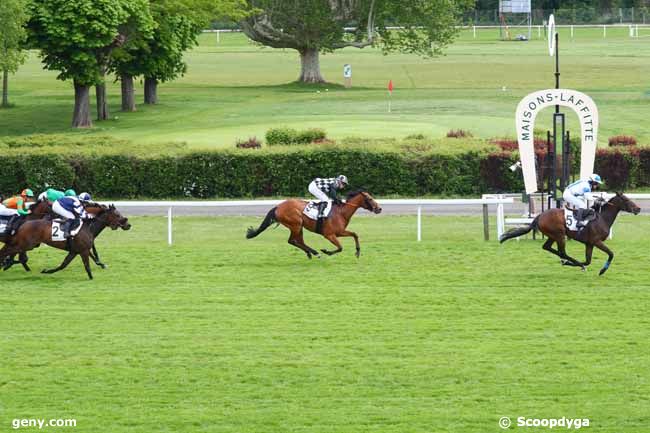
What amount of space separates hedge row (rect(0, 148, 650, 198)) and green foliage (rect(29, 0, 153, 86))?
12555 millimetres

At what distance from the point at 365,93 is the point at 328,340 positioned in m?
38.8

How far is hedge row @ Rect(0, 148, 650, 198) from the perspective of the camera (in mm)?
23828

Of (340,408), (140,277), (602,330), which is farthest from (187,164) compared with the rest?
(340,408)

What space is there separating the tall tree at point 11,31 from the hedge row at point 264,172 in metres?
10.8

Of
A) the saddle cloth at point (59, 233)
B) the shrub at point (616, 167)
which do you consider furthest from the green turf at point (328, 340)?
the shrub at point (616, 167)

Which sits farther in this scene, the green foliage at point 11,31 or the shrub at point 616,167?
the green foliage at point 11,31

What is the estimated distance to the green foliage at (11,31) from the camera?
3381 centimetres

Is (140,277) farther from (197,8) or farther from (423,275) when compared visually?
(197,8)

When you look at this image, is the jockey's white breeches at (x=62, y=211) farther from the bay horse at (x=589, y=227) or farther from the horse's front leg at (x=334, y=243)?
the bay horse at (x=589, y=227)

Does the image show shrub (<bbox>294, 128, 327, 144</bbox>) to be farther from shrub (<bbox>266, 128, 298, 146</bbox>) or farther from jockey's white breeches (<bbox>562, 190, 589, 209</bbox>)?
jockey's white breeches (<bbox>562, 190, 589, 209</bbox>)

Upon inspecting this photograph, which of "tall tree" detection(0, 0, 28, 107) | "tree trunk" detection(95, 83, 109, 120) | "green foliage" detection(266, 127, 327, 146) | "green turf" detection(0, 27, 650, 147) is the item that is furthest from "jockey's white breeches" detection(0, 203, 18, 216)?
"tree trunk" detection(95, 83, 109, 120)

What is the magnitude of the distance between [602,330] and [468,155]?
12.0 meters

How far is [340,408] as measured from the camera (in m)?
9.83

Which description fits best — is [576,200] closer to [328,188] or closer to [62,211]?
[328,188]
